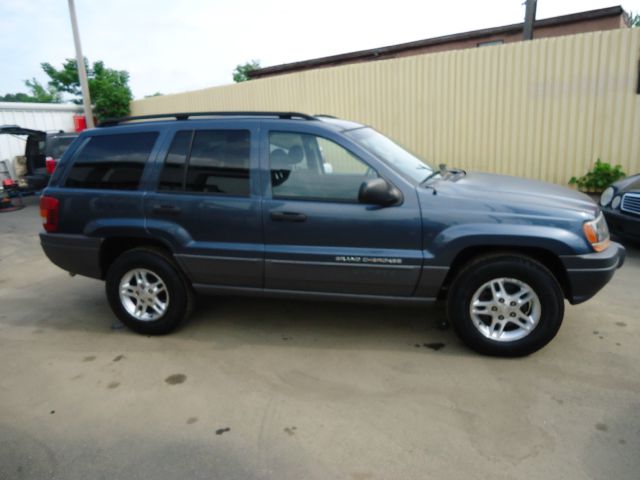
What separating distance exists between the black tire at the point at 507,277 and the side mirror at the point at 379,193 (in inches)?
29.1

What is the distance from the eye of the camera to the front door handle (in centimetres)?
362

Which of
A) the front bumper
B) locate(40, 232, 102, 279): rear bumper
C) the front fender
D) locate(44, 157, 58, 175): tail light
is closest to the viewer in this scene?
the front fender

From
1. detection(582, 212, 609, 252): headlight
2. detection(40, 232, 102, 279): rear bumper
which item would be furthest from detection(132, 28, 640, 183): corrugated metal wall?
detection(40, 232, 102, 279): rear bumper

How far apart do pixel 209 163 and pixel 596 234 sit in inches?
116

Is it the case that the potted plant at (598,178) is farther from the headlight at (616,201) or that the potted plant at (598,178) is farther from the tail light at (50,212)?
the tail light at (50,212)

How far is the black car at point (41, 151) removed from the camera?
1161 centimetres

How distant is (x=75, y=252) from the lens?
421cm

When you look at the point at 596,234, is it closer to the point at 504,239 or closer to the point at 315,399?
the point at 504,239

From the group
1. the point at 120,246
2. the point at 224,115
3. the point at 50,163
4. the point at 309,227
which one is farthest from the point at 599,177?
the point at 50,163

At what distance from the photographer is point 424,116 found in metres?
9.92

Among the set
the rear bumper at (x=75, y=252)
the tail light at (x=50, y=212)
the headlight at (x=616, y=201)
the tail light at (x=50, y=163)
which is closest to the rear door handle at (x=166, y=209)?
the rear bumper at (x=75, y=252)

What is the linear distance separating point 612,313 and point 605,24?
15.5 metres

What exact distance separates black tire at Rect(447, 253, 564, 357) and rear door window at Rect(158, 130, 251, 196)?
1.81m

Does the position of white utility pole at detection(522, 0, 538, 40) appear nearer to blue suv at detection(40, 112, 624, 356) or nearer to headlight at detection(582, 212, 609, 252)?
blue suv at detection(40, 112, 624, 356)
